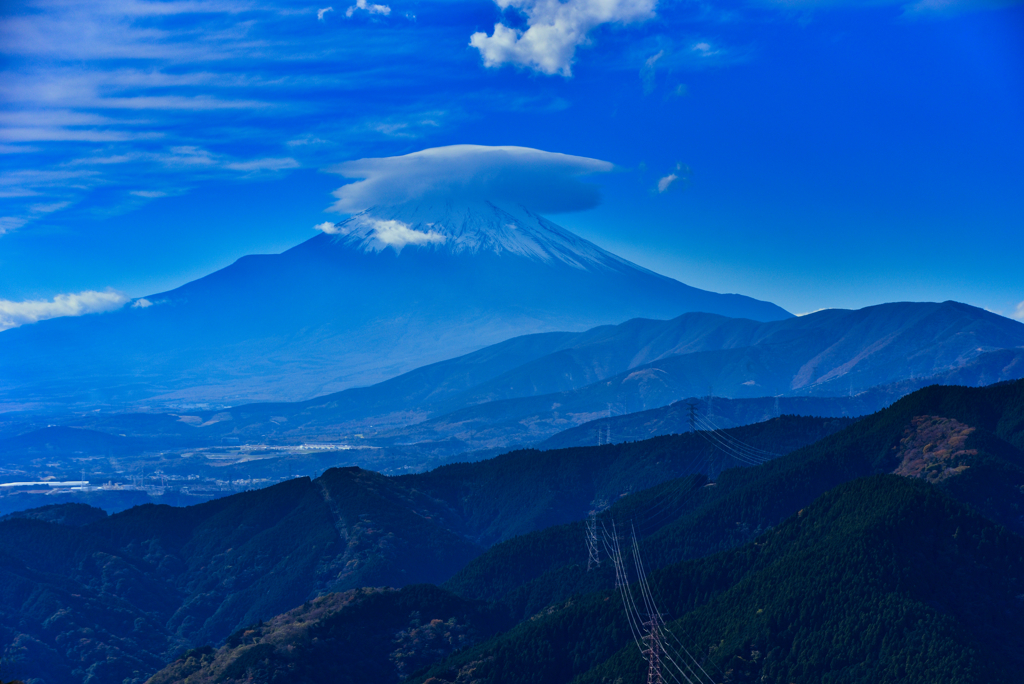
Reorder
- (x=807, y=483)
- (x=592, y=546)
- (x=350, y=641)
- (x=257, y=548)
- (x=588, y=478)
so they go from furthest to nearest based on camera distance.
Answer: (x=588, y=478) → (x=257, y=548) → (x=592, y=546) → (x=807, y=483) → (x=350, y=641)

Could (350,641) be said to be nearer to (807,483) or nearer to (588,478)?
(807,483)

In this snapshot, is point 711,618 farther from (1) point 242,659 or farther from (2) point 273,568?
(2) point 273,568

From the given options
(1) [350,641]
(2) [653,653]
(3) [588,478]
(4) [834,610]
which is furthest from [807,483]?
(2) [653,653]

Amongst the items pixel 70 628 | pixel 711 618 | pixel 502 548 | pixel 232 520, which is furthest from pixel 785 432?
pixel 70 628

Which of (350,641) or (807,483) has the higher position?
(807,483)

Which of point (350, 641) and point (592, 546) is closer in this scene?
point (350, 641)

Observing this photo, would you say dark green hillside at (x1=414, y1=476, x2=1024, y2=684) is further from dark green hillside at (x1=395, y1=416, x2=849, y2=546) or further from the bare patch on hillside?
dark green hillside at (x1=395, y1=416, x2=849, y2=546)

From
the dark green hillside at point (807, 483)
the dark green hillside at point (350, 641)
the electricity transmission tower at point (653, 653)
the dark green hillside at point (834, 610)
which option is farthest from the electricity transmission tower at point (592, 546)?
the electricity transmission tower at point (653, 653)

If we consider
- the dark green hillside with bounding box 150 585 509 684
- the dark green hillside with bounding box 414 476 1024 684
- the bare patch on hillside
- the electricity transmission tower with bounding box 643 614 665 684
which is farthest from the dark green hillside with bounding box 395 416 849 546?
the electricity transmission tower with bounding box 643 614 665 684
